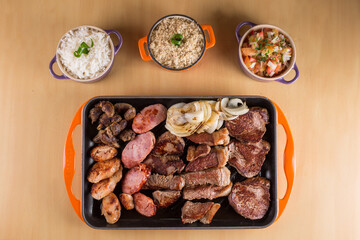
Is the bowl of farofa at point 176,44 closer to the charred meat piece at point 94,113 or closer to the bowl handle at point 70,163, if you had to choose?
the charred meat piece at point 94,113

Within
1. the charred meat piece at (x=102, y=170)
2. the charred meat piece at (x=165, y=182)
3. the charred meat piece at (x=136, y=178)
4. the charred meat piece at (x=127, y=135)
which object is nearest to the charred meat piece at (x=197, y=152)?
the charred meat piece at (x=165, y=182)

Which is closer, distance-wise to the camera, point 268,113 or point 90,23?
point 268,113

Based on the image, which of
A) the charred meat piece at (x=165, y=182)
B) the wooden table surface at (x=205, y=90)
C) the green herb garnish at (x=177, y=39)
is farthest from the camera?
the wooden table surface at (x=205, y=90)

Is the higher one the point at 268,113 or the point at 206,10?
the point at 206,10
